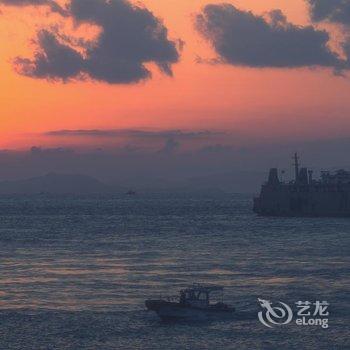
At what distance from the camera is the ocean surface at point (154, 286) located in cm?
6138

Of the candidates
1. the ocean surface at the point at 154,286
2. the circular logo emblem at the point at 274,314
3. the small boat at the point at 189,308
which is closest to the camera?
the ocean surface at the point at 154,286

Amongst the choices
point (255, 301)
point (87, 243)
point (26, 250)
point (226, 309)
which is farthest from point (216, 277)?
point (87, 243)

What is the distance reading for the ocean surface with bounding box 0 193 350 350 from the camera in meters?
61.4

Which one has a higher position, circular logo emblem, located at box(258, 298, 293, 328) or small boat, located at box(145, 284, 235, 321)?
small boat, located at box(145, 284, 235, 321)

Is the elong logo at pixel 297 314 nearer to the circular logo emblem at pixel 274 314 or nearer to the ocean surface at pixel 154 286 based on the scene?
the circular logo emblem at pixel 274 314

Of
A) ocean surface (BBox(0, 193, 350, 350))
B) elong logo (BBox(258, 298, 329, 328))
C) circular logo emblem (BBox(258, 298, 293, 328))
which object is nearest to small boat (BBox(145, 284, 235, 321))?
ocean surface (BBox(0, 193, 350, 350))

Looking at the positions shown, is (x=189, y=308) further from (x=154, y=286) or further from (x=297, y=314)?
(x=154, y=286)

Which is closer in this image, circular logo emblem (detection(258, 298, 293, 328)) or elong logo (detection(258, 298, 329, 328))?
elong logo (detection(258, 298, 329, 328))

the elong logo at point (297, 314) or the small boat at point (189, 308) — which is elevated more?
the small boat at point (189, 308)

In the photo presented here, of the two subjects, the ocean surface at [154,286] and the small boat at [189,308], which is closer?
the ocean surface at [154,286]

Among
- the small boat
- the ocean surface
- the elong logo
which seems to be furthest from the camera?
the small boat

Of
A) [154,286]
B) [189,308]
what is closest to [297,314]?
[189,308]

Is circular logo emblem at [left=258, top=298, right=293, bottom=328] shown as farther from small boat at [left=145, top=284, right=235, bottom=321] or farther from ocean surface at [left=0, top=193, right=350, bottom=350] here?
small boat at [left=145, top=284, right=235, bottom=321]

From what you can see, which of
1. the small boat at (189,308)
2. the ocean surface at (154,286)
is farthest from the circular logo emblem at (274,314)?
the small boat at (189,308)
